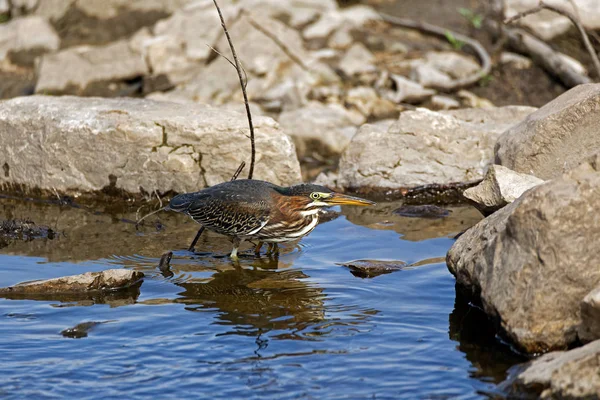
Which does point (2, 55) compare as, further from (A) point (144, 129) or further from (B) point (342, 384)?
(B) point (342, 384)

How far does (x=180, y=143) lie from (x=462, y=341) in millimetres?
4679

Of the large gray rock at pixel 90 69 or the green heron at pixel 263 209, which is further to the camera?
the large gray rock at pixel 90 69

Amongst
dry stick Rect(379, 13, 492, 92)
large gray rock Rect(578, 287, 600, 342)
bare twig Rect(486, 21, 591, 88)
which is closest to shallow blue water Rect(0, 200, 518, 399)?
large gray rock Rect(578, 287, 600, 342)

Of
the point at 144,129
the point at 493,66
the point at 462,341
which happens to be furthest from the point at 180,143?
the point at 493,66

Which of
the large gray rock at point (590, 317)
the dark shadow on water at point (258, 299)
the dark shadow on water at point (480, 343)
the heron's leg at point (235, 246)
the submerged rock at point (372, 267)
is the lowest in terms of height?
the dark shadow on water at point (480, 343)

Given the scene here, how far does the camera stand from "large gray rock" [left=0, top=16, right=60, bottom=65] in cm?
1602

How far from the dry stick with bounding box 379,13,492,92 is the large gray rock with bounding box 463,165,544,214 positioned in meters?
6.69

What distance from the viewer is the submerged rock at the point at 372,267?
7848mm

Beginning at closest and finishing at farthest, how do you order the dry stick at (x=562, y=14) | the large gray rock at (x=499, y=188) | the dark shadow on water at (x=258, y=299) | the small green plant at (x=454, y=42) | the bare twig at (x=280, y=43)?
the dark shadow on water at (x=258, y=299)
the large gray rock at (x=499, y=188)
the dry stick at (x=562, y=14)
the bare twig at (x=280, y=43)
the small green plant at (x=454, y=42)

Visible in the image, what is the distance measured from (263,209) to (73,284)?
5.98ft

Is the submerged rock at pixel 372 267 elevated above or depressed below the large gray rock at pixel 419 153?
below

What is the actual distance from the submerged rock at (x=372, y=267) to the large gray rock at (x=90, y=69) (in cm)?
800

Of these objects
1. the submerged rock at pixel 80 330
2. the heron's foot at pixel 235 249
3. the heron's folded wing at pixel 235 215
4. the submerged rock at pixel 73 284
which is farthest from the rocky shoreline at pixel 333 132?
the submerged rock at pixel 80 330

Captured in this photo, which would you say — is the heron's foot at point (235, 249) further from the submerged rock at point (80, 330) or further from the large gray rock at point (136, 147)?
the submerged rock at point (80, 330)
